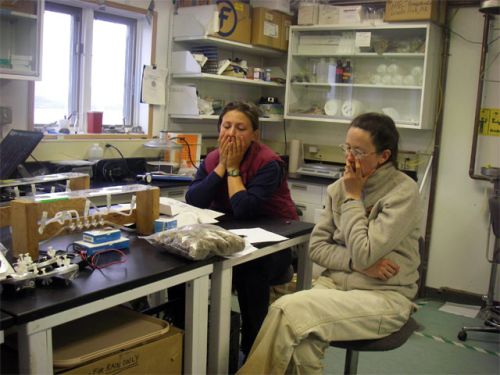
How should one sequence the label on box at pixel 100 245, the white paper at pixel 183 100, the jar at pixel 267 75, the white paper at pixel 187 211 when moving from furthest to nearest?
the jar at pixel 267 75 → the white paper at pixel 183 100 → the white paper at pixel 187 211 → the label on box at pixel 100 245

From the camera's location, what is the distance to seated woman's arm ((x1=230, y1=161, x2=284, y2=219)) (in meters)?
2.24

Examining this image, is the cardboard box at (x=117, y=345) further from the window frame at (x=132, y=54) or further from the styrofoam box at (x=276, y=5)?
the styrofoam box at (x=276, y=5)

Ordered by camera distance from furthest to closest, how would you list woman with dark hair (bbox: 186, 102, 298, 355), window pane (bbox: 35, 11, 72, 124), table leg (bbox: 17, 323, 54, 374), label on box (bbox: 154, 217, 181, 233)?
1. window pane (bbox: 35, 11, 72, 124)
2. woman with dark hair (bbox: 186, 102, 298, 355)
3. label on box (bbox: 154, 217, 181, 233)
4. table leg (bbox: 17, 323, 54, 374)

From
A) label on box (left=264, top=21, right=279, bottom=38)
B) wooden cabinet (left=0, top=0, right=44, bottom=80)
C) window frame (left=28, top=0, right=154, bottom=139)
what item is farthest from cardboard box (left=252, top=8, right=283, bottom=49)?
wooden cabinet (left=0, top=0, right=44, bottom=80)

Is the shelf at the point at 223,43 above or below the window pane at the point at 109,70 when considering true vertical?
above

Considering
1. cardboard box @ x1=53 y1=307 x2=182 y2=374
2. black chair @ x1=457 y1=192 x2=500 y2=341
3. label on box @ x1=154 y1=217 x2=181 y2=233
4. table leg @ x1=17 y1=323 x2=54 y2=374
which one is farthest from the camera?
black chair @ x1=457 y1=192 x2=500 y2=341

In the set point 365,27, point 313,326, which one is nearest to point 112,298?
point 313,326

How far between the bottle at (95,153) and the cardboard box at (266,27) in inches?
57.3

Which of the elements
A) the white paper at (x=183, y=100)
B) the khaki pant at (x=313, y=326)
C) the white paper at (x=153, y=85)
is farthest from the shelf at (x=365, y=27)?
the khaki pant at (x=313, y=326)

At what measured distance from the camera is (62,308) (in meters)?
1.25

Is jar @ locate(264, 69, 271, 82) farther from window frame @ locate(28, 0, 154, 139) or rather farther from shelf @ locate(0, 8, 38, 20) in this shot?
shelf @ locate(0, 8, 38, 20)

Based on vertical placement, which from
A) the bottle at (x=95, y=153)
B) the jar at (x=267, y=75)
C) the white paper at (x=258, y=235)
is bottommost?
the white paper at (x=258, y=235)

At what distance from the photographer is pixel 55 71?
11.2 feet

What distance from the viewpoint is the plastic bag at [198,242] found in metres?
1.65
